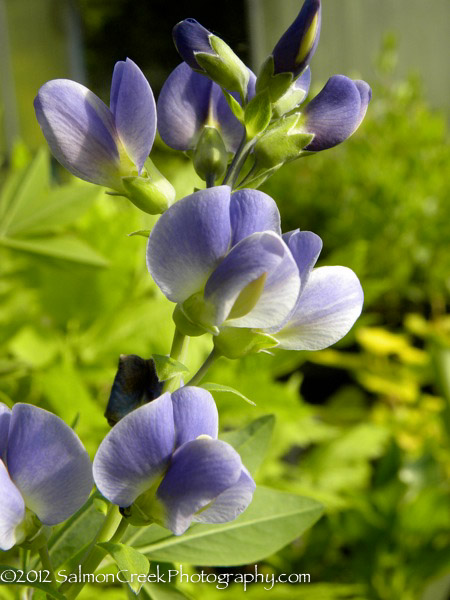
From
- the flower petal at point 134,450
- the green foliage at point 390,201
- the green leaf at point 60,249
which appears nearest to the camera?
the flower petal at point 134,450

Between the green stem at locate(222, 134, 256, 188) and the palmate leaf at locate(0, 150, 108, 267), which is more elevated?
the green stem at locate(222, 134, 256, 188)

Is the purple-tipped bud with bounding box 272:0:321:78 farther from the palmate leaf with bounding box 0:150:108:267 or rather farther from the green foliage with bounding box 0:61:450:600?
the palmate leaf with bounding box 0:150:108:267

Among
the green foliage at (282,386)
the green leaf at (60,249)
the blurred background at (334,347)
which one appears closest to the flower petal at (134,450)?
the green foliage at (282,386)

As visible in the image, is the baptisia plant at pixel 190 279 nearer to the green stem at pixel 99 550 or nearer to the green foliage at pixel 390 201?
the green stem at pixel 99 550

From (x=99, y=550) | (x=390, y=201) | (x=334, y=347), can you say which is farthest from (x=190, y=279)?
(x=390, y=201)

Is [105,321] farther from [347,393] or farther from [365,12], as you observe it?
[365,12]

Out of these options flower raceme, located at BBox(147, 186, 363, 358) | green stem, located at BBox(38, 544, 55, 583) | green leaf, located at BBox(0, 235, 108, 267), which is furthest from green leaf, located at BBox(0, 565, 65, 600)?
green leaf, located at BBox(0, 235, 108, 267)
